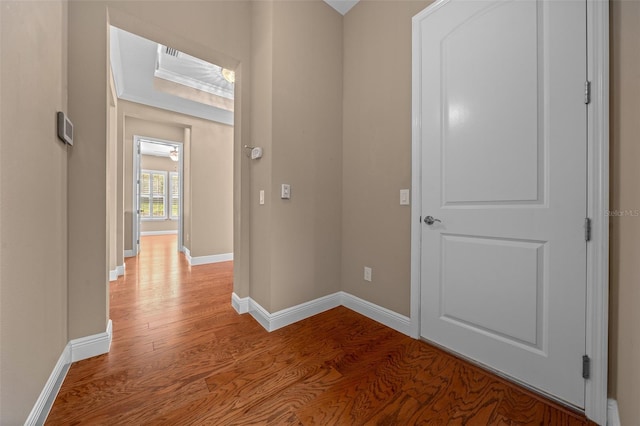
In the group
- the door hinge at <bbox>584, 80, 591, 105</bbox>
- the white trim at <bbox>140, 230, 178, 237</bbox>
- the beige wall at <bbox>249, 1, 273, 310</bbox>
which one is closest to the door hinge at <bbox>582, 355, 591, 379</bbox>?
the door hinge at <bbox>584, 80, 591, 105</bbox>

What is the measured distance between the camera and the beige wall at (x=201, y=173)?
4.27 m

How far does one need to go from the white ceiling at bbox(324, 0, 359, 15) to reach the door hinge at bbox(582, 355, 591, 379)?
9.83 feet

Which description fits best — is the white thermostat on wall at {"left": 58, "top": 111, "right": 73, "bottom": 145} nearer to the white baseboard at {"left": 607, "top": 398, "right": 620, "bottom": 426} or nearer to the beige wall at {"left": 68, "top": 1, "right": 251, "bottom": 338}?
the beige wall at {"left": 68, "top": 1, "right": 251, "bottom": 338}

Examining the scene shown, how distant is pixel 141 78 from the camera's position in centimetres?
343

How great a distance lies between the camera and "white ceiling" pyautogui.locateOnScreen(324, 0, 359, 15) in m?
2.29

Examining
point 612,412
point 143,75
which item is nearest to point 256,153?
point 612,412

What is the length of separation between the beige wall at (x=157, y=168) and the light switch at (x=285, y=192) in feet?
26.7

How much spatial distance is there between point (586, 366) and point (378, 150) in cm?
173

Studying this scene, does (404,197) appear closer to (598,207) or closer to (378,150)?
(378,150)

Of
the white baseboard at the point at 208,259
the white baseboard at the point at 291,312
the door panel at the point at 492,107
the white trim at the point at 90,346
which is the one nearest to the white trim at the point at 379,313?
the white baseboard at the point at 291,312

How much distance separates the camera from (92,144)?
1.59 meters

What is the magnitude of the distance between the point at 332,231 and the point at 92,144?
1.88 metres

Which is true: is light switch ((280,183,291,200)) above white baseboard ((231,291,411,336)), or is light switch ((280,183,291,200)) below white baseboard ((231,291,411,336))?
above
